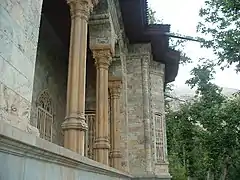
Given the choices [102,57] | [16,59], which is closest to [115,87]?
[102,57]

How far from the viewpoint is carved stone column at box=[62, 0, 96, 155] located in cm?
512

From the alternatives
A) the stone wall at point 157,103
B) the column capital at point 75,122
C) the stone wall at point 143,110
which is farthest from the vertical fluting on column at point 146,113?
the column capital at point 75,122

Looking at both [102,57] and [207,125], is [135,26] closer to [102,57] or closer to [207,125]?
[102,57]

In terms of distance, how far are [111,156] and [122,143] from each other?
1.06 metres

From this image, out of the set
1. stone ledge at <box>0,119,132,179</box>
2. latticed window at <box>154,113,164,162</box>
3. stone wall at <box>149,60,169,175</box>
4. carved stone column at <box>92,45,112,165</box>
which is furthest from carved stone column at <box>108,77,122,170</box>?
stone ledge at <box>0,119,132,179</box>

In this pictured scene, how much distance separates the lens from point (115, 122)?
948cm

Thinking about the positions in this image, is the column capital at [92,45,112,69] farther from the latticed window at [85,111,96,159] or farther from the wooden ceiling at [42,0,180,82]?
the latticed window at [85,111,96,159]

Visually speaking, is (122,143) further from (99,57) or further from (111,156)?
(99,57)

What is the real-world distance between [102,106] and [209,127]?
32.6ft

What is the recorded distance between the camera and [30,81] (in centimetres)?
304

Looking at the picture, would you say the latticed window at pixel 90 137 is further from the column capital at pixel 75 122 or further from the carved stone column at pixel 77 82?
the column capital at pixel 75 122

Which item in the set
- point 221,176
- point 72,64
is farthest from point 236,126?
point 72,64

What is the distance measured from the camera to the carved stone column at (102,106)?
7164mm

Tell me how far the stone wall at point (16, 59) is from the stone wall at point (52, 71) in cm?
562
